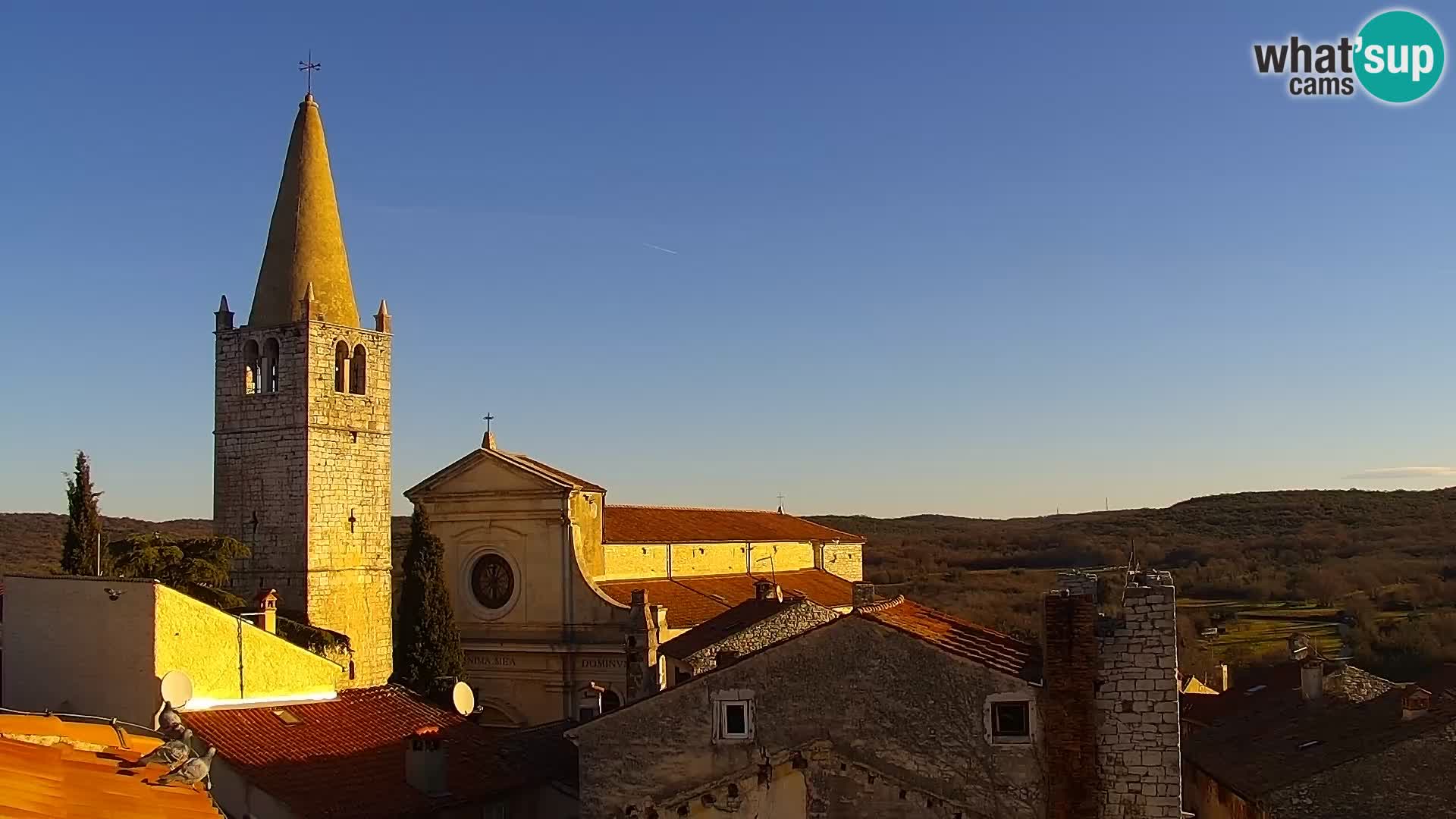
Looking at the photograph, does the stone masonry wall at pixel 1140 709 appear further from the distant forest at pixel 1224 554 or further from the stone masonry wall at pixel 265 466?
the distant forest at pixel 1224 554

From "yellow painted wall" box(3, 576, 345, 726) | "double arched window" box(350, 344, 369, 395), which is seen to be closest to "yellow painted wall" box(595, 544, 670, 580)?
"double arched window" box(350, 344, 369, 395)

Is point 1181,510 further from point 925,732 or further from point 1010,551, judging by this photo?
point 925,732

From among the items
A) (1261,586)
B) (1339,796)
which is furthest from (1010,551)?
(1339,796)

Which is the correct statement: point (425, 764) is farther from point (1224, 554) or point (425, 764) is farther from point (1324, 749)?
point (1224, 554)

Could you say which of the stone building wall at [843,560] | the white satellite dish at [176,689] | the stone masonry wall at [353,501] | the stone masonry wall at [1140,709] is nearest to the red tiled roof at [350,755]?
the white satellite dish at [176,689]

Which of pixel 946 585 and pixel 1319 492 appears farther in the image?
pixel 1319 492

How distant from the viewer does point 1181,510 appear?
140 m

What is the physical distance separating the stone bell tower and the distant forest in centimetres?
1944

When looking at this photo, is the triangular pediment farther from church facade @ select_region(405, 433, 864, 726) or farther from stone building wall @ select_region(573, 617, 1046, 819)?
stone building wall @ select_region(573, 617, 1046, 819)

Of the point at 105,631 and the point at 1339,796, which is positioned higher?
the point at 105,631

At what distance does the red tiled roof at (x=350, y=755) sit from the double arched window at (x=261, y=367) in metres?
15.6

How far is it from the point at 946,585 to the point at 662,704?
289 ft

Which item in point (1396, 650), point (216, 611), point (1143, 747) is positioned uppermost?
point (216, 611)

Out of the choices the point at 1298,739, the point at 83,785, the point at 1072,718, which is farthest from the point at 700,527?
the point at 83,785
